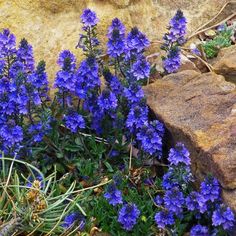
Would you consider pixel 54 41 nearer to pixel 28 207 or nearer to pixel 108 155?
pixel 108 155

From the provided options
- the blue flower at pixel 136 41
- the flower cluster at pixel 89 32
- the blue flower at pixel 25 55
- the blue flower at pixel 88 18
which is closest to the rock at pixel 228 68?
the blue flower at pixel 136 41

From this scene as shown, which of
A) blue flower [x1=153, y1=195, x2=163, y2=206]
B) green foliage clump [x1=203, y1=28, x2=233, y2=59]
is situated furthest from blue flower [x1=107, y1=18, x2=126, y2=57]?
green foliage clump [x1=203, y1=28, x2=233, y2=59]

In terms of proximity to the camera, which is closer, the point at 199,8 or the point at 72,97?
the point at 72,97

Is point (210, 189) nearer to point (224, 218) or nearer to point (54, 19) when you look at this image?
point (224, 218)

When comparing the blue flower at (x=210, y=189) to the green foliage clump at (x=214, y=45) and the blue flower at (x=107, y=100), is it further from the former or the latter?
the green foliage clump at (x=214, y=45)

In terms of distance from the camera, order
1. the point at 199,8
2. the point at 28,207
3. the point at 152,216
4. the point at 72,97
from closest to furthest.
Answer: the point at 28,207
the point at 152,216
the point at 72,97
the point at 199,8

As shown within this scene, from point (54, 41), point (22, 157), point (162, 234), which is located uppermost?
point (54, 41)

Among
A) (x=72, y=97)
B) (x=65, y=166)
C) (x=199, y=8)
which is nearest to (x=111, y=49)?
(x=72, y=97)
